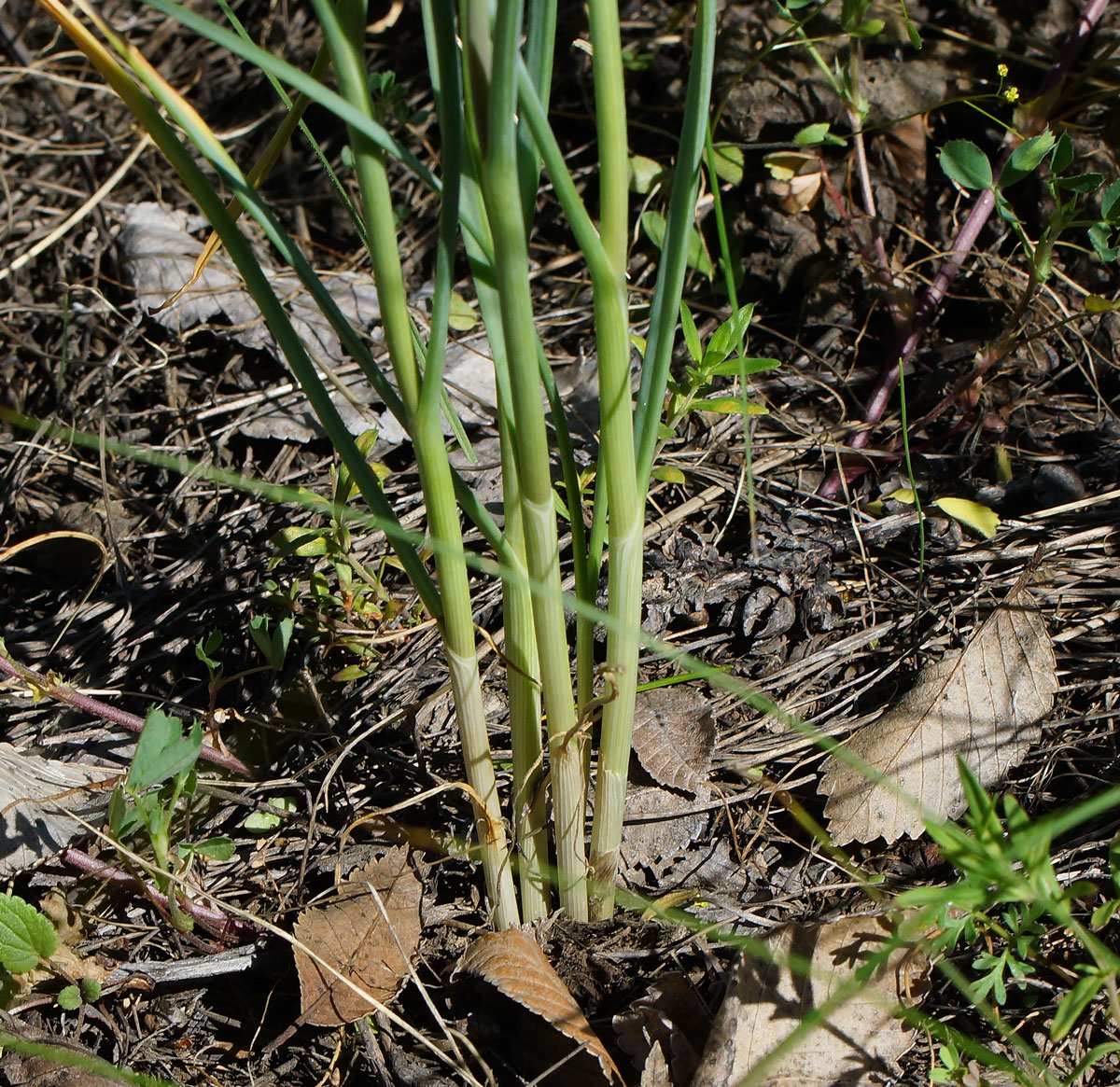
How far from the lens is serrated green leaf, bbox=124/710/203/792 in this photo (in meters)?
1.05

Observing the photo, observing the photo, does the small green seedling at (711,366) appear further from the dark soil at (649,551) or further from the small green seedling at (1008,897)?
the small green seedling at (1008,897)

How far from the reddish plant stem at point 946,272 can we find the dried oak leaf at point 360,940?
911mm

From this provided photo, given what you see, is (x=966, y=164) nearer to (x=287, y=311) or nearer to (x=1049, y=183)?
(x=1049, y=183)

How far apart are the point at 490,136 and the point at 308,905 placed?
92 cm

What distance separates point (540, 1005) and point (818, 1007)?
30 cm

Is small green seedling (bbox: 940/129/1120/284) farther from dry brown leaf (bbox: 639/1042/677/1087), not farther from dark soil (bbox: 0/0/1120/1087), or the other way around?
dry brown leaf (bbox: 639/1042/677/1087)

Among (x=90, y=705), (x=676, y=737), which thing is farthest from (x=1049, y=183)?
(x=90, y=705)

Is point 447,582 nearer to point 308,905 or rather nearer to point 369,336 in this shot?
point 308,905

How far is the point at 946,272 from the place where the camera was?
5.24 feet

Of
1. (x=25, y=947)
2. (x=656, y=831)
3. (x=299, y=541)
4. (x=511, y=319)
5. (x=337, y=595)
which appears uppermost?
(x=511, y=319)

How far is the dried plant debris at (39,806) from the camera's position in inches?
49.3

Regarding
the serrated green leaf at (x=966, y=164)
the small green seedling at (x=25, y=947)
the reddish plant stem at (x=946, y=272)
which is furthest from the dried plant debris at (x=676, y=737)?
the serrated green leaf at (x=966, y=164)

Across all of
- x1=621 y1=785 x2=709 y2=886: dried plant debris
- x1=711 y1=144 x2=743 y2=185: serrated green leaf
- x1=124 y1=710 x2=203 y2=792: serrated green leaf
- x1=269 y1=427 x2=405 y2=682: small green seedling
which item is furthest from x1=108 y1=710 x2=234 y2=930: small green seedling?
x1=711 y1=144 x2=743 y2=185: serrated green leaf

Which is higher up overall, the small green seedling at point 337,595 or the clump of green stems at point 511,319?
the clump of green stems at point 511,319
